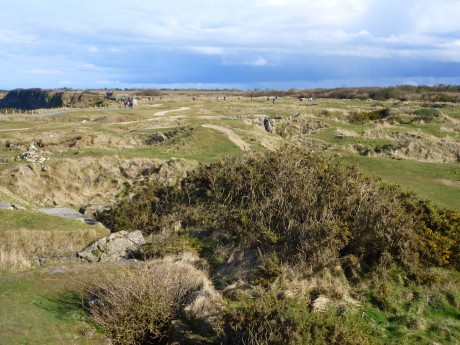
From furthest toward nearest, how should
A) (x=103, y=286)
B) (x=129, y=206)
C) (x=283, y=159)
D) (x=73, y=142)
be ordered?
1. (x=73, y=142)
2. (x=129, y=206)
3. (x=283, y=159)
4. (x=103, y=286)

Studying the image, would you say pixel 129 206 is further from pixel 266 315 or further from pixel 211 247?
pixel 266 315

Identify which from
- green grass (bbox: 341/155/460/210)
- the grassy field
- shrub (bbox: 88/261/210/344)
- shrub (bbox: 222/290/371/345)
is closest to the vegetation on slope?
shrub (bbox: 222/290/371/345)

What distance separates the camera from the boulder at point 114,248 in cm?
1573

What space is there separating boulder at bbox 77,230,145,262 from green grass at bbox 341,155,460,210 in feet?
45.2

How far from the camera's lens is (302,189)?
49.5 feet

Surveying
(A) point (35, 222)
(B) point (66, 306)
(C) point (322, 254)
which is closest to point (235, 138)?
(A) point (35, 222)

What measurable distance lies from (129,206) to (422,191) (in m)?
14.6

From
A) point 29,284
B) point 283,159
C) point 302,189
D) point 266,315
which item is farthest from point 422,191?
point 29,284

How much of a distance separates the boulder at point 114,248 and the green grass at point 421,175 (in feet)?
45.2

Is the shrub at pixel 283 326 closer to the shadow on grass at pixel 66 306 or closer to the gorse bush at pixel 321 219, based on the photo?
the gorse bush at pixel 321 219

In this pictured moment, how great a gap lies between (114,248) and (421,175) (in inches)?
781

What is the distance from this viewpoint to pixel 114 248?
16078mm

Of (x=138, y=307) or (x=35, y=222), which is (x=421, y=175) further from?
(x=138, y=307)

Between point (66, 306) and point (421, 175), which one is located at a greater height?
point (421, 175)
